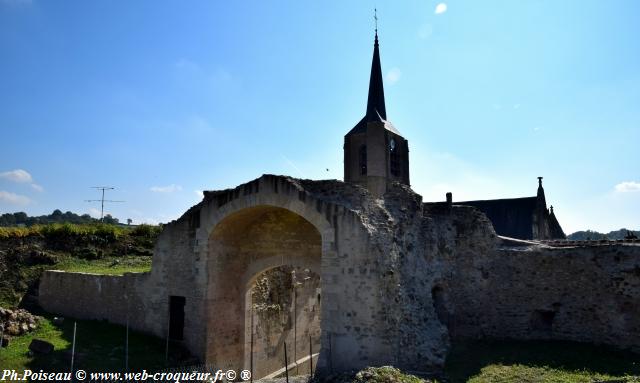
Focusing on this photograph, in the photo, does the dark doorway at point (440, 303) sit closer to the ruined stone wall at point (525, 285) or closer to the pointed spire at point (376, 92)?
the ruined stone wall at point (525, 285)

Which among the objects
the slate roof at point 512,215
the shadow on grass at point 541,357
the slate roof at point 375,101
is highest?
the slate roof at point 375,101

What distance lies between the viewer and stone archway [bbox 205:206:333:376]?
11.4 metres

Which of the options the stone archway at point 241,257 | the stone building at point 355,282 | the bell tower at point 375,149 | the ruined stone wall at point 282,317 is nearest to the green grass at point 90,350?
the stone building at point 355,282

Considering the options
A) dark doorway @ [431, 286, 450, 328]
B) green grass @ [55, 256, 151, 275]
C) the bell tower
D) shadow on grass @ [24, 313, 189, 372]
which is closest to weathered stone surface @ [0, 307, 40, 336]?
shadow on grass @ [24, 313, 189, 372]

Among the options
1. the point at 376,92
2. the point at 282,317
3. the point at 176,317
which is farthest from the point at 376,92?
the point at 176,317

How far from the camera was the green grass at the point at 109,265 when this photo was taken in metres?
15.6

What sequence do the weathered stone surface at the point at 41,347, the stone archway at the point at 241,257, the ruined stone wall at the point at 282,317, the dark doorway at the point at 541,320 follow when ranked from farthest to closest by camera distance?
1. the ruined stone wall at the point at 282,317
2. the stone archway at the point at 241,257
3. the dark doorway at the point at 541,320
4. the weathered stone surface at the point at 41,347

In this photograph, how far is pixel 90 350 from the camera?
33.3 ft

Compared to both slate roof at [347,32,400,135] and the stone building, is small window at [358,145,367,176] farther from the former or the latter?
the stone building

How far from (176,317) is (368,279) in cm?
575

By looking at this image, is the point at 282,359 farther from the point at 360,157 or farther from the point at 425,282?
the point at 360,157

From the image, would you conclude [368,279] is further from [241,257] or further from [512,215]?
[512,215]

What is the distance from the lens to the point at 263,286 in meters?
13.5

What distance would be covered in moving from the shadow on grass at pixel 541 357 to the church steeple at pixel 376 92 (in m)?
17.9
